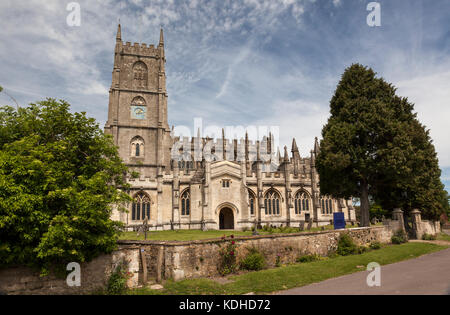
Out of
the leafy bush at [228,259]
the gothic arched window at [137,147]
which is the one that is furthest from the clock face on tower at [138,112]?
the leafy bush at [228,259]

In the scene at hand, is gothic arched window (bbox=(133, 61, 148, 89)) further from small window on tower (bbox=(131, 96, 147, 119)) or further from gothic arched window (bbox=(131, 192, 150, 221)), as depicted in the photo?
gothic arched window (bbox=(131, 192, 150, 221))

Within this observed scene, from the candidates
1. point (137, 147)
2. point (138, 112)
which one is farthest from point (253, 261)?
point (138, 112)

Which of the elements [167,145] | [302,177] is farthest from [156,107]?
[302,177]

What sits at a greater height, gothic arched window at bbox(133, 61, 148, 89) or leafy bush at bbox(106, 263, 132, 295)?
gothic arched window at bbox(133, 61, 148, 89)

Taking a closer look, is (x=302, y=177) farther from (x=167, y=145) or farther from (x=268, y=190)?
(x=167, y=145)

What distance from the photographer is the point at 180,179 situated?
33.8m

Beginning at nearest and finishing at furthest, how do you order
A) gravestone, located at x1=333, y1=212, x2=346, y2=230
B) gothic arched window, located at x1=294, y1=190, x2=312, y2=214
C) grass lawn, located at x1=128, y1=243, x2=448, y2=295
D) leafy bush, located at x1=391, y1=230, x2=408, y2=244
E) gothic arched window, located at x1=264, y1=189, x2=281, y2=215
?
grass lawn, located at x1=128, y1=243, x2=448, y2=295 < gravestone, located at x1=333, y1=212, x2=346, y2=230 < leafy bush, located at x1=391, y1=230, x2=408, y2=244 < gothic arched window, located at x1=264, y1=189, x2=281, y2=215 < gothic arched window, located at x1=294, y1=190, x2=312, y2=214

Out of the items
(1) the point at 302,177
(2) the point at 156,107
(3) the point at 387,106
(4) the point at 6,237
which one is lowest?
(4) the point at 6,237

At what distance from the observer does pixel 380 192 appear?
25250 mm

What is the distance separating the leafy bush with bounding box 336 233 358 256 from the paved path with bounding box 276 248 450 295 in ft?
11.8

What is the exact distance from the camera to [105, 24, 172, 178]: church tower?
3822 cm

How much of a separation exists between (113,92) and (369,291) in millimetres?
38895

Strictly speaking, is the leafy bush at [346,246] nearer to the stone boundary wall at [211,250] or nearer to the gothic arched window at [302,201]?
the stone boundary wall at [211,250]

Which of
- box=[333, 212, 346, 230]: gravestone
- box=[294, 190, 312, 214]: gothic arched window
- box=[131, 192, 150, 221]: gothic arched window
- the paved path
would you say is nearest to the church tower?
box=[131, 192, 150, 221]: gothic arched window
